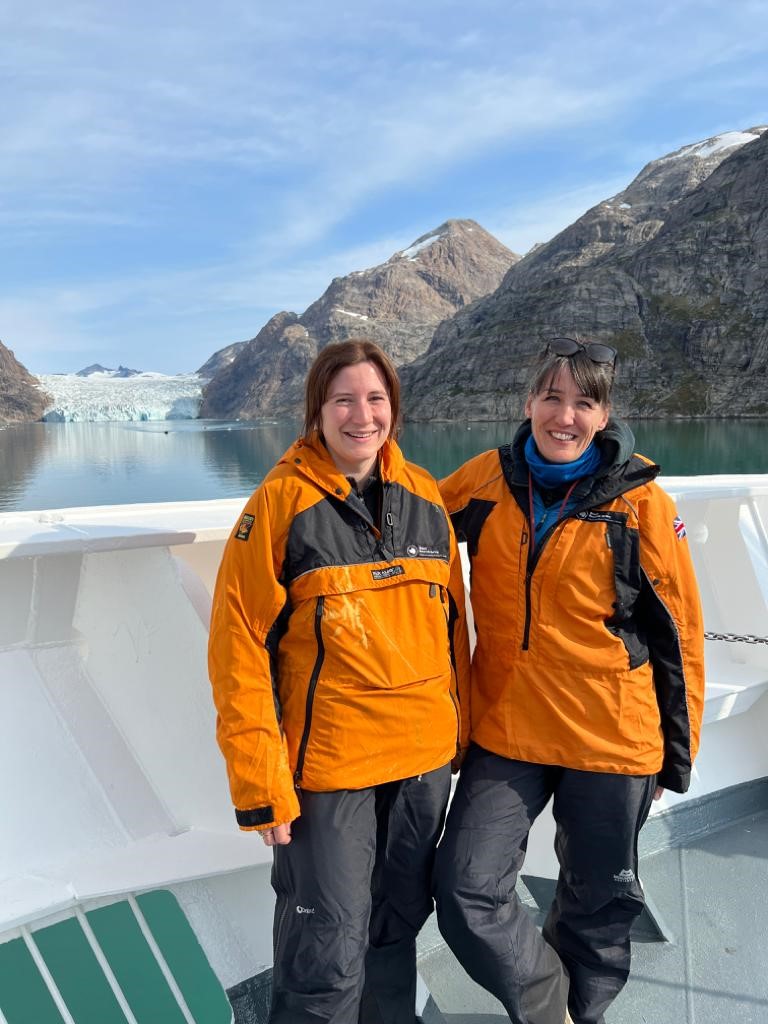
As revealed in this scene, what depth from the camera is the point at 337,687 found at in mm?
1493

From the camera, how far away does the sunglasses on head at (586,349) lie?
1.84 meters

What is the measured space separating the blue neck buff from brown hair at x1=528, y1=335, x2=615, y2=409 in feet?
0.45

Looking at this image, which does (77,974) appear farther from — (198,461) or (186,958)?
(198,461)

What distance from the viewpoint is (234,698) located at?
145cm

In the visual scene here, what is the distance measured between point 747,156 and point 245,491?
293 feet

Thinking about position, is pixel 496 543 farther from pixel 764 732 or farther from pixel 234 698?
pixel 764 732

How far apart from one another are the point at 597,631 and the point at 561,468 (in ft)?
1.38

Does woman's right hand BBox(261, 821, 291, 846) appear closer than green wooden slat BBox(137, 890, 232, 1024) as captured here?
Yes

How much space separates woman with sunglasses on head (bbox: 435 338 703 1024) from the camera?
169cm

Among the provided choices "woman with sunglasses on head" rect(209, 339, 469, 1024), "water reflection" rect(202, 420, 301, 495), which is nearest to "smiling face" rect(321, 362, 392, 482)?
"woman with sunglasses on head" rect(209, 339, 469, 1024)

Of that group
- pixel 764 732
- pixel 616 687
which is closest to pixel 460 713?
pixel 616 687

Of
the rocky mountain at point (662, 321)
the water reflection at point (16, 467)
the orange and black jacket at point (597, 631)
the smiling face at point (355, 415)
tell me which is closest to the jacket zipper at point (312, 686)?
the smiling face at point (355, 415)

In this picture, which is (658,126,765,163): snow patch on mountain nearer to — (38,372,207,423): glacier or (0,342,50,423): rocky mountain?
(38,372,207,423): glacier

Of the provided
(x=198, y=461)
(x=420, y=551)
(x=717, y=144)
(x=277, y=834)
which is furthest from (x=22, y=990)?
(x=717, y=144)
